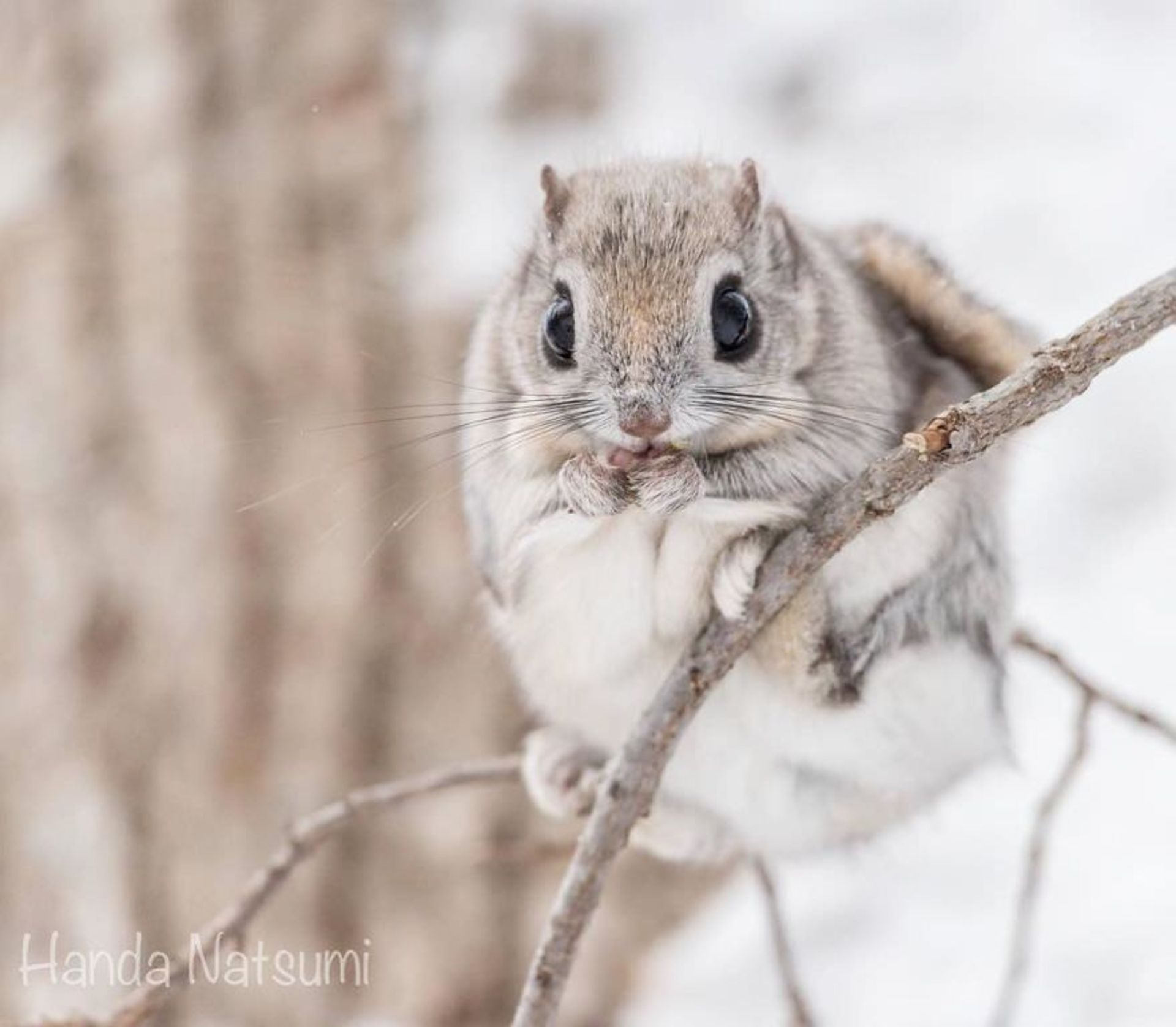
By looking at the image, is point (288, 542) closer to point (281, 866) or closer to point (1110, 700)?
point (281, 866)

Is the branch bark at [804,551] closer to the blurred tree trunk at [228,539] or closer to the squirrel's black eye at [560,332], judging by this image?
the squirrel's black eye at [560,332]

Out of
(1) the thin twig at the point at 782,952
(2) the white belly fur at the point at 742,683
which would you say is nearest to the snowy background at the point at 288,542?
(1) the thin twig at the point at 782,952

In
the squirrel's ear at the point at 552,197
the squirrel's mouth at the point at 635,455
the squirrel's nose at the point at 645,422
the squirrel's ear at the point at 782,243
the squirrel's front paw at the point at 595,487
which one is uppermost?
the squirrel's ear at the point at 552,197

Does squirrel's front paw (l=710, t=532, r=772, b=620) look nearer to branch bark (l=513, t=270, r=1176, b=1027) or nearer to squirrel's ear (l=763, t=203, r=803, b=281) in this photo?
branch bark (l=513, t=270, r=1176, b=1027)

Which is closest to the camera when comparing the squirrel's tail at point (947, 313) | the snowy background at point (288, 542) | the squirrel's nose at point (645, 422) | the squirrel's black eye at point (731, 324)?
the squirrel's nose at point (645, 422)

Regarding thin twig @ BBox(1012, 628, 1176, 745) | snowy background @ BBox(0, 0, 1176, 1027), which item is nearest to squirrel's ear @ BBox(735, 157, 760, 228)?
thin twig @ BBox(1012, 628, 1176, 745)

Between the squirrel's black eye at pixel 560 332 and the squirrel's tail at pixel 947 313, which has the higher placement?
the squirrel's black eye at pixel 560 332
